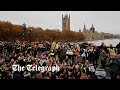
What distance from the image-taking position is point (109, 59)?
9.13 meters

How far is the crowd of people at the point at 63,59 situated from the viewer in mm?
8672

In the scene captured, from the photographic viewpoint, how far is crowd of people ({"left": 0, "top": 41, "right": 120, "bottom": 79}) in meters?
8.67

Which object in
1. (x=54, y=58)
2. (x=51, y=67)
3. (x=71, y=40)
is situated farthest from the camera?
(x=71, y=40)

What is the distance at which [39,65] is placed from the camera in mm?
8984

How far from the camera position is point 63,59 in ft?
31.9
